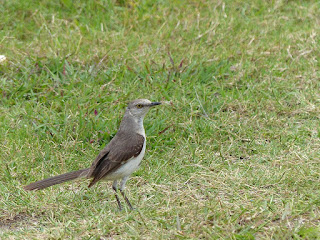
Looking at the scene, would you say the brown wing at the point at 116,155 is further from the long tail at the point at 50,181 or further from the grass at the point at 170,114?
the grass at the point at 170,114

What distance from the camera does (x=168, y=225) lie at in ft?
15.3

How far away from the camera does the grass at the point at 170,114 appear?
487 centimetres

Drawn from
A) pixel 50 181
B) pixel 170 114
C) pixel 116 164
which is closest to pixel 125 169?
pixel 116 164

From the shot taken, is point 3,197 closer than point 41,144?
Yes

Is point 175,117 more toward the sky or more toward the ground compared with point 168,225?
more toward the ground

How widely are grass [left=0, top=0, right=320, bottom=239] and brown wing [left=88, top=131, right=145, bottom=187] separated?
0.34m

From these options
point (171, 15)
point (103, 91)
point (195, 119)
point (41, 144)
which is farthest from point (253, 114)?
point (171, 15)

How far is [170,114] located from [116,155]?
1727 mm

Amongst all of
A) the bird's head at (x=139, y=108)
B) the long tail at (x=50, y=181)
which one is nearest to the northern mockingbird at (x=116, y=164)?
the long tail at (x=50, y=181)

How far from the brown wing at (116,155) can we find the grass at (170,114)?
34 cm

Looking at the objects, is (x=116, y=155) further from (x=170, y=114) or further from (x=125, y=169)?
(x=170, y=114)

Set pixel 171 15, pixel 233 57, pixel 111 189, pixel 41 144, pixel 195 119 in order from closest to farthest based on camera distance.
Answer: pixel 111 189 → pixel 41 144 → pixel 195 119 → pixel 233 57 → pixel 171 15

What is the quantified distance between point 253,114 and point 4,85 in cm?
333

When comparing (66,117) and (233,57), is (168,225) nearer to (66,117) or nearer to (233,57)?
(66,117)
